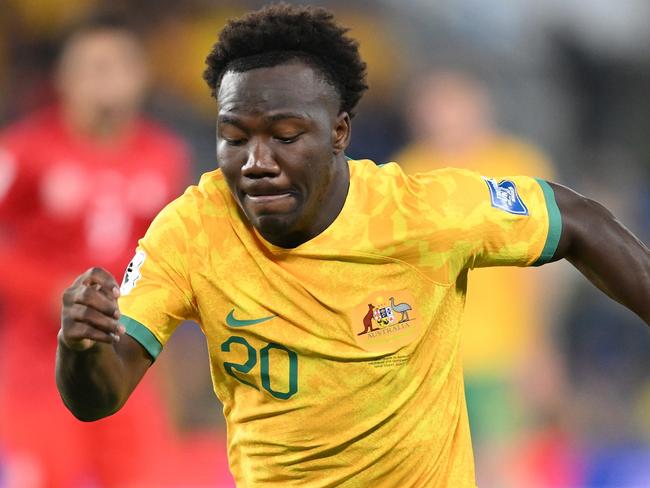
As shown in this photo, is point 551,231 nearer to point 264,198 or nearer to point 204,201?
point 264,198

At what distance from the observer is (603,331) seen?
28.5ft

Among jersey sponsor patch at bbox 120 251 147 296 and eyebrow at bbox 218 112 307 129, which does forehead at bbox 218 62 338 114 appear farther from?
jersey sponsor patch at bbox 120 251 147 296

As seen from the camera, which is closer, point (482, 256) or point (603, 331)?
point (482, 256)

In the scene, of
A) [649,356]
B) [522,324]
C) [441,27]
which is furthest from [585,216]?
[441,27]

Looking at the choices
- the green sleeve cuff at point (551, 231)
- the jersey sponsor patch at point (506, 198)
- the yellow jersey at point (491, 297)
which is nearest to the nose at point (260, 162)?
the jersey sponsor patch at point (506, 198)

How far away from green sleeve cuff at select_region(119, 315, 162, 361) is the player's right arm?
1 cm

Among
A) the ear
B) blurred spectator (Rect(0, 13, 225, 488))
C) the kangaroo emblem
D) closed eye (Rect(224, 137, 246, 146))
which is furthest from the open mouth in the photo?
blurred spectator (Rect(0, 13, 225, 488))

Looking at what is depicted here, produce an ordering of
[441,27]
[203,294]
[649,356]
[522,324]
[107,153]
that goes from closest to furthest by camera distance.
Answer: [203,294]
[107,153]
[522,324]
[649,356]
[441,27]

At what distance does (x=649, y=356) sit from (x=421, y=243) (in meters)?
5.64

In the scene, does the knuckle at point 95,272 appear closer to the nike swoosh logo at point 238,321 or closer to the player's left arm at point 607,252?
the nike swoosh logo at point 238,321

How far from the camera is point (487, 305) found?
6.80 meters

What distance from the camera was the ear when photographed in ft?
10.9

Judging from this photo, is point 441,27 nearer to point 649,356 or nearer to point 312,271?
point 649,356

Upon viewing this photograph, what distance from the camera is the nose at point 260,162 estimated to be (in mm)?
3092
